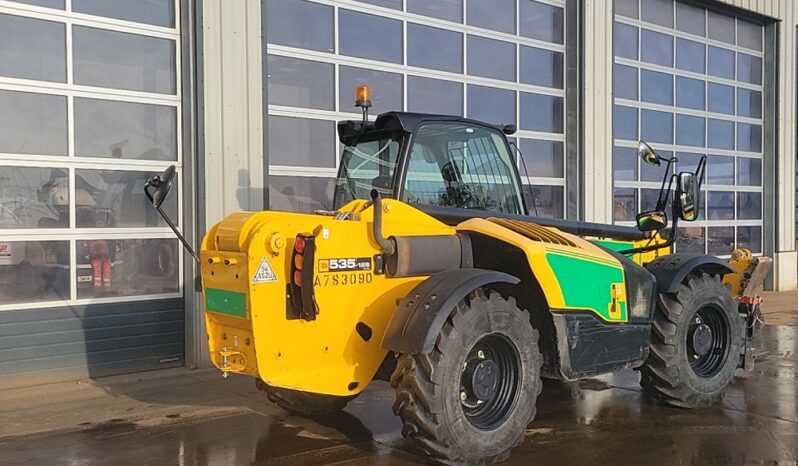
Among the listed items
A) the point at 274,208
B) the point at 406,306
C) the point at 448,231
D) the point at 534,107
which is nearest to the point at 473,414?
the point at 406,306

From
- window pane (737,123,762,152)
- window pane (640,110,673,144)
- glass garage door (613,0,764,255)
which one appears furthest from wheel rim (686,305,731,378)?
window pane (737,123,762,152)

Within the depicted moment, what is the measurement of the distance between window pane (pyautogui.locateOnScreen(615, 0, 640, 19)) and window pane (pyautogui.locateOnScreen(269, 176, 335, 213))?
687 centimetres

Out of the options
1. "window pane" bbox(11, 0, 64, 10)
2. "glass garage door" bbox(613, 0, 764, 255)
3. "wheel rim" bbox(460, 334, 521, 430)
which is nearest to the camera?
"wheel rim" bbox(460, 334, 521, 430)

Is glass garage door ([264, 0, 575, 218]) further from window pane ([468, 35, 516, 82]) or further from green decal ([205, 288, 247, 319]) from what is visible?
green decal ([205, 288, 247, 319])

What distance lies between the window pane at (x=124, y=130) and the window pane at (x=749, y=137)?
12.5m

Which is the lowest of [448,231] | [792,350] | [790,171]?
[792,350]

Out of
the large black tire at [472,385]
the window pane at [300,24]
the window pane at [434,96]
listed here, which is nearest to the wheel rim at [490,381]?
the large black tire at [472,385]

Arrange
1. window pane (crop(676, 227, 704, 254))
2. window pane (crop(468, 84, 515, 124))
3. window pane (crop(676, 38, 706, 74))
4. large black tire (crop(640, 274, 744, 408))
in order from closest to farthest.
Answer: large black tire (crop(640, 274, 744, 408))
window pane (crop(468, 84, 515, 124))
window pane (crop(676, 227, 704, 254))
window pane (crop(676, 38, 706, 74))

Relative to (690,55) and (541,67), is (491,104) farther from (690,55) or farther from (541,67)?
(690,55)

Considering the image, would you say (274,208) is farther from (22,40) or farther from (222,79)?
(22,40)

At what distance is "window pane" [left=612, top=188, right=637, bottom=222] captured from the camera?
1309 cm

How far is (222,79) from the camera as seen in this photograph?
8.37 m

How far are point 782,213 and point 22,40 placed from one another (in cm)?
1518

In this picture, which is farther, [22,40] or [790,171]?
[790,171]
